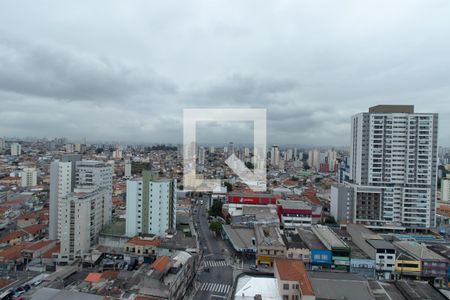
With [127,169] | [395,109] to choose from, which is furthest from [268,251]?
[127,169]

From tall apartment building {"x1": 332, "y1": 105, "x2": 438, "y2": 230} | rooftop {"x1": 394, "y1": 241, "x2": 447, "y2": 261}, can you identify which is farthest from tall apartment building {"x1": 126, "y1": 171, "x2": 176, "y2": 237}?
tall apartment building {"x1": 332, "y1": 105, "x2": 438, "y2": 230}

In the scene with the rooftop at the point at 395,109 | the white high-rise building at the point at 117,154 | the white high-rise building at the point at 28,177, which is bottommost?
the white high-rise building at the point at 28,177

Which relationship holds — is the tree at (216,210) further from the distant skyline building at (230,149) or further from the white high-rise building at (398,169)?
the white high-rise building at (398,169)

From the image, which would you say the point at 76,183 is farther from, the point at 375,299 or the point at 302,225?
the point at 375,299

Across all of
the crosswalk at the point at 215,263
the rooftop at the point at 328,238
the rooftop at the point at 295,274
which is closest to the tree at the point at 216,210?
the rooftop at the point at 328,238

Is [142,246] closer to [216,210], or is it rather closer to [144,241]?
[144,241]

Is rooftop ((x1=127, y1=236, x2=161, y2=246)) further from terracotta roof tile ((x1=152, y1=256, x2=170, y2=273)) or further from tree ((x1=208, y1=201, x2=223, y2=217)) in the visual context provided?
tree ((x1=208, y1=201, x2=223, y2=217))
